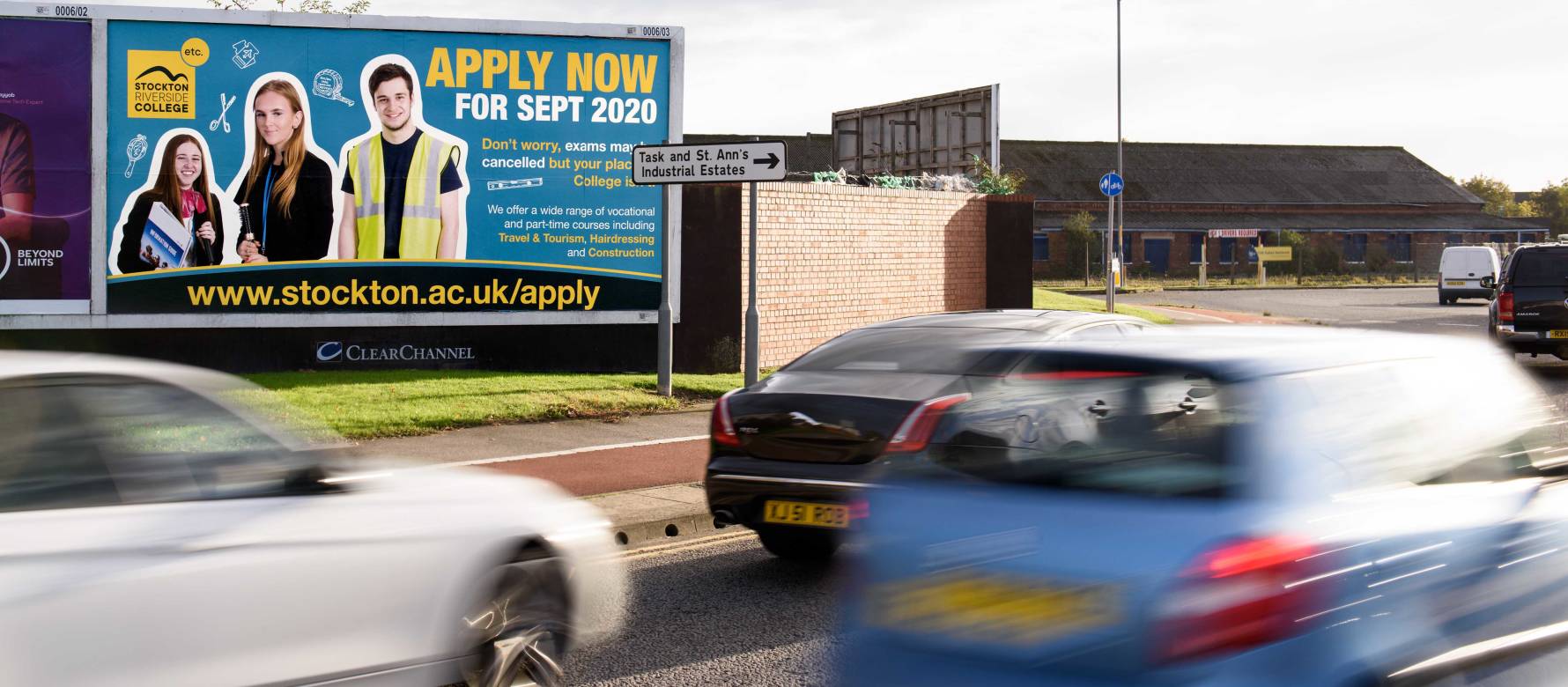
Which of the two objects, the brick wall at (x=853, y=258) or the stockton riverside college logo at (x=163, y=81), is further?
the brick wall at (x=853, y=258)

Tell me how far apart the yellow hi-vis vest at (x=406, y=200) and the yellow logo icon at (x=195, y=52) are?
186cm

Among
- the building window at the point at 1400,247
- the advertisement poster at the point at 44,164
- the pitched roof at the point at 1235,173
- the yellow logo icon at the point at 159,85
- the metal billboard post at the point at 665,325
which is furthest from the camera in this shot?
the building window at the point at 1400,247

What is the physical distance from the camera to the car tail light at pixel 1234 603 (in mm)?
3438

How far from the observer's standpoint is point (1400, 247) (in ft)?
230

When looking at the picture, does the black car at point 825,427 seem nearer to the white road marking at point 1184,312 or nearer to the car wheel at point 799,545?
the car wheel at point 799,545

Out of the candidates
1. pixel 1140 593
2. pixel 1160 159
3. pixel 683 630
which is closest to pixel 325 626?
pixel 683 630

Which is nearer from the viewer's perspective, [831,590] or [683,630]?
[683,630]

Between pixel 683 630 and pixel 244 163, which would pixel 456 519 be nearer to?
pixel 683 630

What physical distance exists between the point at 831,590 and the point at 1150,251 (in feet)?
202

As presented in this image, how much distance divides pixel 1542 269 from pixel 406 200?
15328mm

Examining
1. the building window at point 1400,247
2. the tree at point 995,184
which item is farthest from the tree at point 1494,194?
the tree at point 995,184

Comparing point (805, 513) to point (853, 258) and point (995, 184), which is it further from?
point (995, 184)

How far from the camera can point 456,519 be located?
5070 mm

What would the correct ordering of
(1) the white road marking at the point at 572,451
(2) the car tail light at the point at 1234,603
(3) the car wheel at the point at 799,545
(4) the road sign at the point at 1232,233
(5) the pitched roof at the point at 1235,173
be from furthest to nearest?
(5) the pitched roof at the point at 1235,173 → (4) the road sign at the point at 1232,233 → (1) the white road marking at the point at 572,451 → (3) the car wheel at the point at 799,545 → (2) the car tail light at the point at 1234,603
